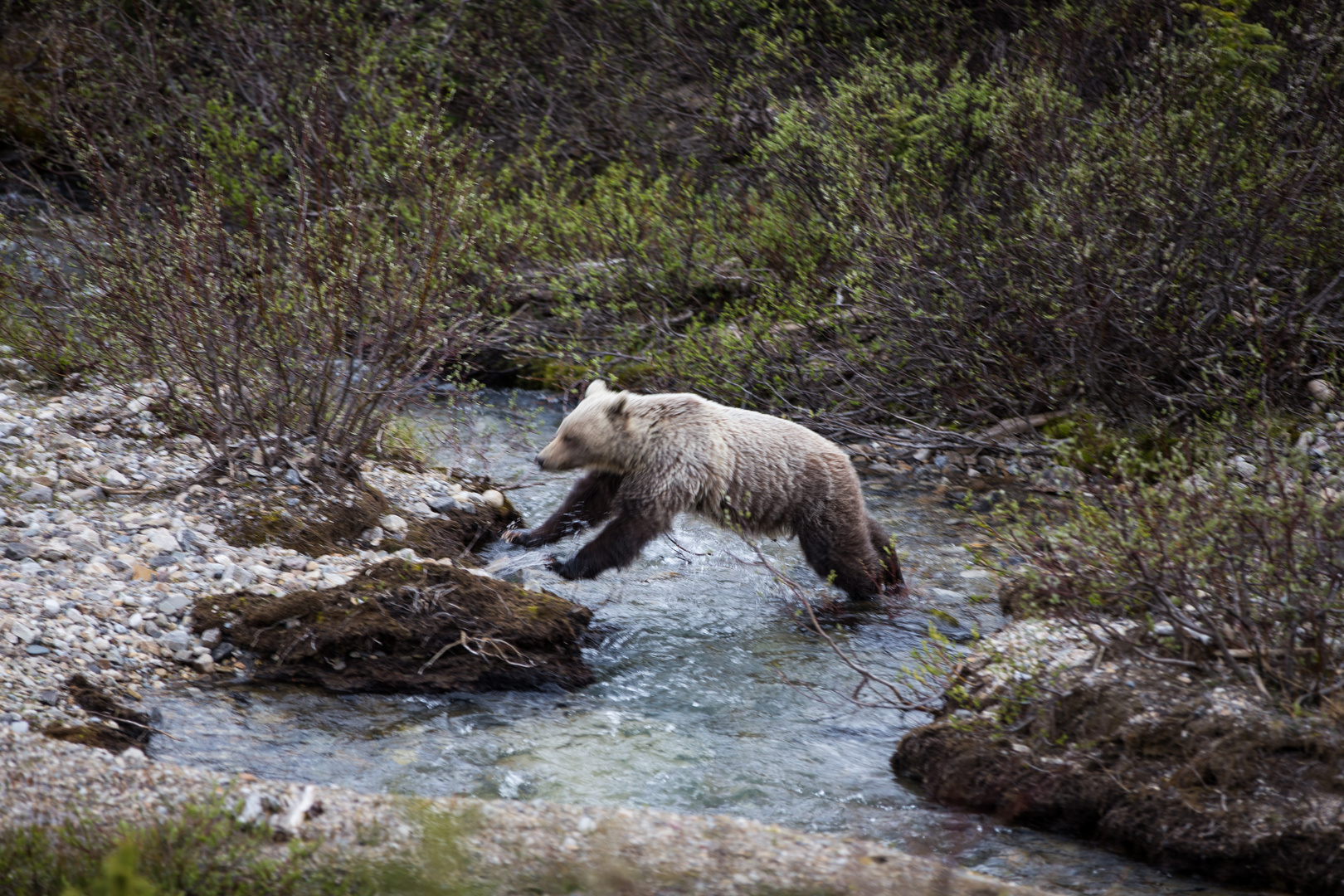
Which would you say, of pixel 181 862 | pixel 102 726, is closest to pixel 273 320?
pixel 102 726

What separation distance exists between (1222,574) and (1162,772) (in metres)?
0.87

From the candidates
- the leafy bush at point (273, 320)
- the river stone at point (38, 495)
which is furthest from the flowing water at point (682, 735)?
the river stone at point (38, 495)

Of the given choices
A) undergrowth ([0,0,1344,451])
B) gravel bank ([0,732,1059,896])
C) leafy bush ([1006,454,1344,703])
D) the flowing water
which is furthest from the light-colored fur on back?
gravel bank ([0,732,1059,896])

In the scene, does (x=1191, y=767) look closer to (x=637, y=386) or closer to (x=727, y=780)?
(x=727, y=780)

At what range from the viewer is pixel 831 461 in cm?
675

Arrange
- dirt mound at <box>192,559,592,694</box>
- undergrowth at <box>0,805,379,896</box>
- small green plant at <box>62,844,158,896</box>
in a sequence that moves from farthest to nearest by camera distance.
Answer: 1. dirt mound at <box>192,559,592,694</box>
2. undergrowth at <box>0,805,379,896</box>
3. small green plant at <box>62,844,158,896</box>

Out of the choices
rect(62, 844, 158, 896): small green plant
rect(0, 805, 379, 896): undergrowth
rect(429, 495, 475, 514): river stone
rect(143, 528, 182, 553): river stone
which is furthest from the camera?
rect(429, 495, 475, 514): river stone

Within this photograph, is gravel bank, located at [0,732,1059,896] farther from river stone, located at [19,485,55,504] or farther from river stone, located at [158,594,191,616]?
river stone, located at [19,485,55,504]

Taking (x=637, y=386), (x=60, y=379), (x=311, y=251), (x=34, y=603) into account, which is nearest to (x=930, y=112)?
(x=637, y=386)

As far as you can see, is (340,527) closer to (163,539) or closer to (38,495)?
(163,539)

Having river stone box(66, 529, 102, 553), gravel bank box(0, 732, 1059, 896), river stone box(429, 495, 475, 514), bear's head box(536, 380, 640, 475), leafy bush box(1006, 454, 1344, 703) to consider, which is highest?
leafy bush box(1006, 454, 1344, 703)

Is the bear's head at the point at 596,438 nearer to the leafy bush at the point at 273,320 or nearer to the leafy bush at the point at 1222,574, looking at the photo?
the leafy bush at the point at 273,320

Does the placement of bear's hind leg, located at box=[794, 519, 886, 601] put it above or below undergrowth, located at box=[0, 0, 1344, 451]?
below

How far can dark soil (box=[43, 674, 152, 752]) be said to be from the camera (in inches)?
162
